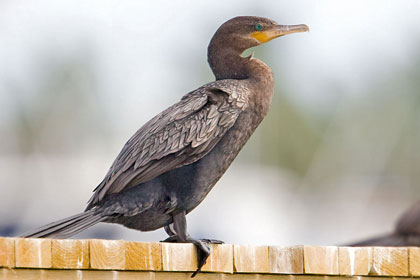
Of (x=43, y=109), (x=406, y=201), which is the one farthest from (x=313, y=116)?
(x=43, y=109)

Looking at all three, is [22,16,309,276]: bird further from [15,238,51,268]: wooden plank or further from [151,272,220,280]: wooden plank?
[15,238,51,268]: wooden plank

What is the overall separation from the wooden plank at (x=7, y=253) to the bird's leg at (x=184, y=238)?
2.66ft

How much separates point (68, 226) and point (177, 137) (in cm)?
68

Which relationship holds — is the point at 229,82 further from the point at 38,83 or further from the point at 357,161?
the point at 357,161

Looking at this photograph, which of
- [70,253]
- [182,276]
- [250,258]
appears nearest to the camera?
[70,253]

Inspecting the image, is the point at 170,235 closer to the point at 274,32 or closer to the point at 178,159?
the point at 178,159

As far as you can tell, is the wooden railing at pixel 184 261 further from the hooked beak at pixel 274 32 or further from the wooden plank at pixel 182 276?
the hooked beak at pixel 274 32

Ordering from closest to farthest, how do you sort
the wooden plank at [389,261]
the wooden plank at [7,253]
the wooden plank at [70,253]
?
1. the wooden plank at [7,253]
2. the wooden plank at [70,253]
3. the wooden plank at [389,261]

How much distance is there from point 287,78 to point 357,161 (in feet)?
10.0

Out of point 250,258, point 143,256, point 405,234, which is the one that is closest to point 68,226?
point 143,256

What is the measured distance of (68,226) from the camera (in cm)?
475

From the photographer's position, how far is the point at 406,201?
2939cm

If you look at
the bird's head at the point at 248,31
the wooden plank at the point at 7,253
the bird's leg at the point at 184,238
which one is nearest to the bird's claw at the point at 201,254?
the bird's leg at the point at 184,238

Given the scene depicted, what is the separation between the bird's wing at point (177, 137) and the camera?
504cm
